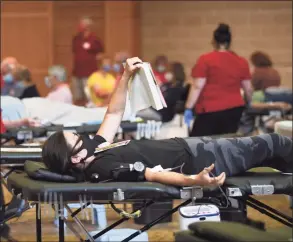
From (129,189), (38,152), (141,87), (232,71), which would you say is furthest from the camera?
(232,71)

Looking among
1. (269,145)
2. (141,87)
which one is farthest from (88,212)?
(269,145)

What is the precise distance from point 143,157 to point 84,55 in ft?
27.6

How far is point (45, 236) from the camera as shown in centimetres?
473

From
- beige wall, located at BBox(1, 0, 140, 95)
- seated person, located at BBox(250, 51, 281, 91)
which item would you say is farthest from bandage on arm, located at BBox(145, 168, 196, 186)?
beige wall, located at BBox(1, 0, 140, 95)

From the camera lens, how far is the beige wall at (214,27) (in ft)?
40.1

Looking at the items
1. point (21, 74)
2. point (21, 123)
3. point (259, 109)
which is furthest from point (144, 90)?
point (21, 74)

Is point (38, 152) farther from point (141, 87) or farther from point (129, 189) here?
point (129, 189)

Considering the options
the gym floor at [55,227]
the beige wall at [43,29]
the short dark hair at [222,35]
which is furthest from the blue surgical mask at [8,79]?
the beige wall at [43,29]

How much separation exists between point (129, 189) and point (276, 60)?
932cm

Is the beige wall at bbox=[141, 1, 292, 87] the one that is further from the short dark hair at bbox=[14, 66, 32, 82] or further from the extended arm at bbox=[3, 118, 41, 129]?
the extended arm at bbox=[3, 118, 41, 129]

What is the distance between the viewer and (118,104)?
155 inches

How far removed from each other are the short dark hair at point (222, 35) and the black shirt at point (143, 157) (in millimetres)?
2078

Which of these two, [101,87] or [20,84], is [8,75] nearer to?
[20,84]

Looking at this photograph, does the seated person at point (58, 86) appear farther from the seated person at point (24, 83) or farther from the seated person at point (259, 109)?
the seated person at point (259, 109)
